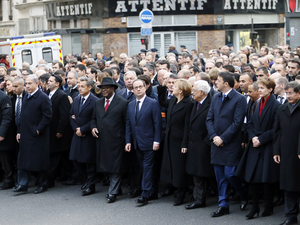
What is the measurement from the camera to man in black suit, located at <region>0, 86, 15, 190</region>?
9.84 meters

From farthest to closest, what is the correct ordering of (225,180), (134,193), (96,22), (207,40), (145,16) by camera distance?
(96,22) → (207,40) → (145,16) → (134,193) → (225,180)

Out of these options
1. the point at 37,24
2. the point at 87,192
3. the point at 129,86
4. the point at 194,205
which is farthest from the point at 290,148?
the point at 37,24

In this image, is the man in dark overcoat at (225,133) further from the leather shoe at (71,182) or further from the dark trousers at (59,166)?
the dark trousers at (59,166)

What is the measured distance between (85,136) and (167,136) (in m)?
1.78

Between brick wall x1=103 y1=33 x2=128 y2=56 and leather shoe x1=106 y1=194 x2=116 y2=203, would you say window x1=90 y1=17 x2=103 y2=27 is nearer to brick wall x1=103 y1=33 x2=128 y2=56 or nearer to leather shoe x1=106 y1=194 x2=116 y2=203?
brick wall x1=103 y1=33 x2=128 y2=56

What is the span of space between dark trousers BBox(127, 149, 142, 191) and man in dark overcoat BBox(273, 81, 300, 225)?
286 centimetres

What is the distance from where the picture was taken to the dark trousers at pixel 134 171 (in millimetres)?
9188

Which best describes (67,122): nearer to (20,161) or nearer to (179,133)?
(20,161)

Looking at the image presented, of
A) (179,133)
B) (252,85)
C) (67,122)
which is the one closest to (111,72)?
(67,122)

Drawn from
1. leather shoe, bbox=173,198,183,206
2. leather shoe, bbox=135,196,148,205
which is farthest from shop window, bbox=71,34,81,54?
leather shoe, bbox=173,198,183,206

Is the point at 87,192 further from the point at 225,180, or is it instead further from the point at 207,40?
the point at 207,40

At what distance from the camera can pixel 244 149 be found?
8000 mm

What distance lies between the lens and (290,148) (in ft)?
23.3

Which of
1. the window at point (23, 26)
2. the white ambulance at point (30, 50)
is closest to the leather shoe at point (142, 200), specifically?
the white ambulance at point (30, 50)
